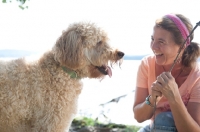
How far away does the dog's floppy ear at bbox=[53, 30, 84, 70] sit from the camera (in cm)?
240

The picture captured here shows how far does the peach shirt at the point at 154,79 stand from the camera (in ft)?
7.77

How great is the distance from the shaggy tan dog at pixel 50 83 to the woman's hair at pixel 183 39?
0.48m

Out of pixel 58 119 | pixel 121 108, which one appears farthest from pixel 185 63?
pixel 121 108

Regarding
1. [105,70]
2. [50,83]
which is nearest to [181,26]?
[105,70]

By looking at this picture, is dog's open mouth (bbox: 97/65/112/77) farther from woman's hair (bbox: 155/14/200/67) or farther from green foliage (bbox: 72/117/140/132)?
green foliage (bbox: 72/117/140/132)

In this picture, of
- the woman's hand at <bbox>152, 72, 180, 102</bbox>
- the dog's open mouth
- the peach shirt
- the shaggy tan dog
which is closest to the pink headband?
the peach shirt

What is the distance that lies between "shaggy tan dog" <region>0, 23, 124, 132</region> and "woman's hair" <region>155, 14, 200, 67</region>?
0.48m

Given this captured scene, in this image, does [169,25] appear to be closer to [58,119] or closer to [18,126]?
[58,119]

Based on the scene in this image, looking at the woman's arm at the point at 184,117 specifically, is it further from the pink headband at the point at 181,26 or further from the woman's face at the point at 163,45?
the pink headband at the point at 181,26

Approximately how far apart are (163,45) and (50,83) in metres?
0.93

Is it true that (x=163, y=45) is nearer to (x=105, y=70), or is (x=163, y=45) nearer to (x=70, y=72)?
(x=105, y=70)

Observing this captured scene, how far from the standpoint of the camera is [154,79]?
2.56 metres

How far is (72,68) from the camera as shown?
2451 millimetres

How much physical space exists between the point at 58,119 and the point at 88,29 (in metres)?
0.78
